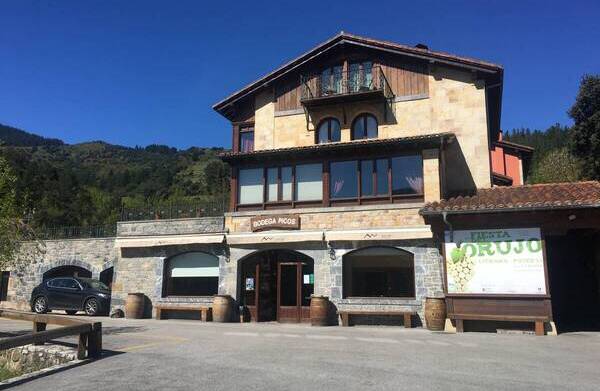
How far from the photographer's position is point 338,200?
56.9 feet

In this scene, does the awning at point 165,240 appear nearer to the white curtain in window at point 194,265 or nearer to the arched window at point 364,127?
the white curtain in window at point 194,265

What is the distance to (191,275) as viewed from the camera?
19203 mm

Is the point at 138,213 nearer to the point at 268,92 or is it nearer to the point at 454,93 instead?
the point at 268,92

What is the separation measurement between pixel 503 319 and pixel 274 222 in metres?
8.15

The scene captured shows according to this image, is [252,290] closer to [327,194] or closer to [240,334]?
[327,194]

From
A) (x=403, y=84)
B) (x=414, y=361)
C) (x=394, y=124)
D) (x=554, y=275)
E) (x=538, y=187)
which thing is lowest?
(x=414, y=361)

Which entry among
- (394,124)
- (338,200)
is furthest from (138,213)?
(394,124)

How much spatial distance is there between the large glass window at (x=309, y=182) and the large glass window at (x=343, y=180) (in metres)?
0.44

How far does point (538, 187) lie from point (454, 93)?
174 inches

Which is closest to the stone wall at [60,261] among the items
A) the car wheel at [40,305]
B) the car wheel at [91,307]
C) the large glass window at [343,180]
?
the car wheel at [91,307]

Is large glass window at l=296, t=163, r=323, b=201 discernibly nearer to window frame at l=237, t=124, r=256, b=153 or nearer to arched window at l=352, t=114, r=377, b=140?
arched window at l=352, t=114, r=377, b=140

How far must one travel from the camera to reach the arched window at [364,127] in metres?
18.7

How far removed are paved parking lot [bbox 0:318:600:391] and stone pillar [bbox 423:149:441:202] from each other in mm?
4841

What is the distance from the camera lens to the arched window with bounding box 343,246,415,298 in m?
16.2
